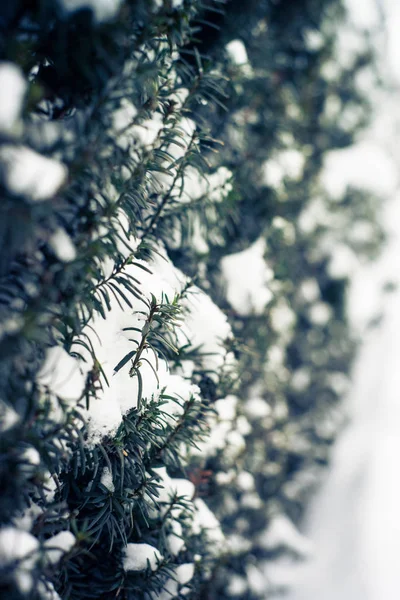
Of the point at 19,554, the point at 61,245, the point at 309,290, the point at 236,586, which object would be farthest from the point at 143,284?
the point at 309,290

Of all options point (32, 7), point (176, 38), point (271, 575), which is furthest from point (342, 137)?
point (271, 575)

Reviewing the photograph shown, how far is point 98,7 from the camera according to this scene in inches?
38.7

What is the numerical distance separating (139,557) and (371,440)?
3449 mm

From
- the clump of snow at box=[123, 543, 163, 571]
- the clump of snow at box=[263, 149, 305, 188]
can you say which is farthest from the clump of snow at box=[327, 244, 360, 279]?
the clump of snow at box=[123, 543, 163, 571]

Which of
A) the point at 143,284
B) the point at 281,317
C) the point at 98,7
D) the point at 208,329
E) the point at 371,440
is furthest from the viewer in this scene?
the point at 371,440

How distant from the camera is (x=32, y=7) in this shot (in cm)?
101

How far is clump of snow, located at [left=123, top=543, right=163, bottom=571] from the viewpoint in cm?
152

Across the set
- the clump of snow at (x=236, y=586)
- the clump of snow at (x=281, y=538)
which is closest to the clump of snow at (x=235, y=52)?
the clump of snow at (x=236, y=586)

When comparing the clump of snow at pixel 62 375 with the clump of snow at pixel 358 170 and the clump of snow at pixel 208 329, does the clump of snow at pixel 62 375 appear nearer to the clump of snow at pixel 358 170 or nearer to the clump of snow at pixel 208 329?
the clump of snow at pixel 208 329

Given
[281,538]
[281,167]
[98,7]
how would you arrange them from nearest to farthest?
[98,7]
[281,167]
[281,538]

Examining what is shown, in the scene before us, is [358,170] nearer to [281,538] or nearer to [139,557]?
[281,538]

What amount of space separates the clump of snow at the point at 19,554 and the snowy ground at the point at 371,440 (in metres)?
3.03

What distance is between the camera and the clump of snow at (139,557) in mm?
1523

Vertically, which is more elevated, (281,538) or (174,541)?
(281,538)
